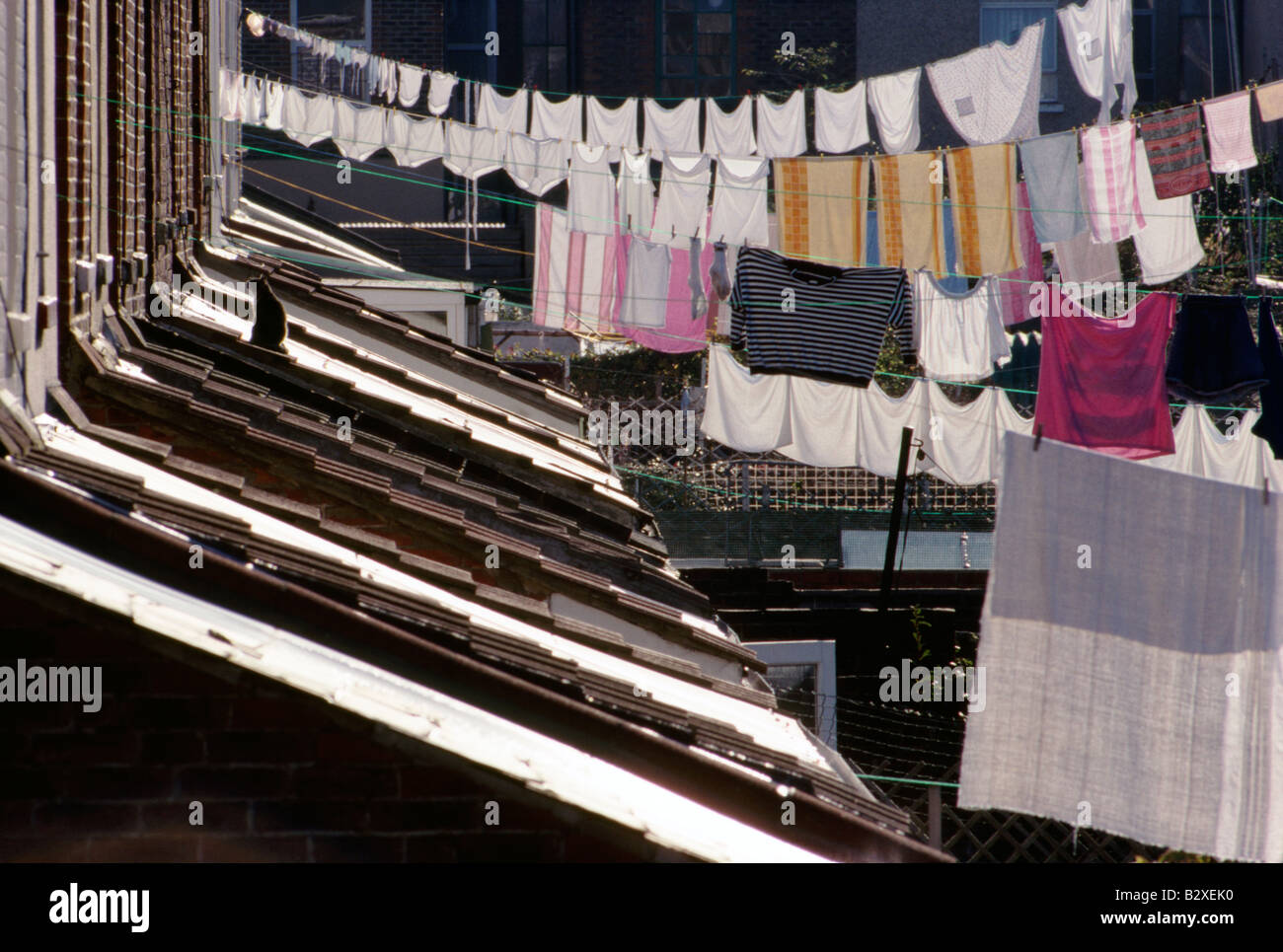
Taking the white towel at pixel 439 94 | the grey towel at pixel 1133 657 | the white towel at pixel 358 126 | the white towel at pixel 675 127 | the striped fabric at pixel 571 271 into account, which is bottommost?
the grey towel at pixel 1133 657

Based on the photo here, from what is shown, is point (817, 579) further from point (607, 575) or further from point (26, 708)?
point (26, 708)

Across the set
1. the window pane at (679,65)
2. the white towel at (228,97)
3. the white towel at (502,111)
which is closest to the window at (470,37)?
the window pane at (679,65)

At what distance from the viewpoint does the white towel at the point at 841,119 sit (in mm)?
18578

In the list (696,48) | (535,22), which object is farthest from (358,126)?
(696,48)

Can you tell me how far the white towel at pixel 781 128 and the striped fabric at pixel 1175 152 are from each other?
19.1ft

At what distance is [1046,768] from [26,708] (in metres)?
4.69

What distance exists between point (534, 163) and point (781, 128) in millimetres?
3896

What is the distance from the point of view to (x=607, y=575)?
23.3 ft

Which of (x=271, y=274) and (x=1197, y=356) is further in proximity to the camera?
(x=1197, y=356)

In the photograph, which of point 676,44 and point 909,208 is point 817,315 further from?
point 676,44

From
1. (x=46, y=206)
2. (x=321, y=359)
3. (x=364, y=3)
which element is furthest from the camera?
(x=364, y=3)

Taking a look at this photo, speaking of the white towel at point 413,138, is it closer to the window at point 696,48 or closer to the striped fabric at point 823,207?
the striped fabric at point 823,207

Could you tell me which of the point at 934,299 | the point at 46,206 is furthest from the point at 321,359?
the point at 934,299

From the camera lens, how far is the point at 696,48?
86.9 ft
